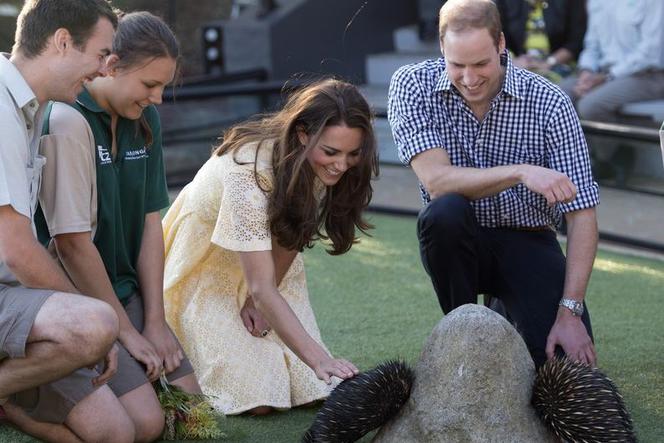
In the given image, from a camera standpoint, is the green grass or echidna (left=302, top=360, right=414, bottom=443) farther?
the green grass

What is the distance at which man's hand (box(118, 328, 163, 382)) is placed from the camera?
3.85m

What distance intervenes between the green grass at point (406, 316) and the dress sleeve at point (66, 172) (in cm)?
79

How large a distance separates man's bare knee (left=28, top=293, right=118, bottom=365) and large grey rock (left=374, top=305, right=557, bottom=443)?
0.96m

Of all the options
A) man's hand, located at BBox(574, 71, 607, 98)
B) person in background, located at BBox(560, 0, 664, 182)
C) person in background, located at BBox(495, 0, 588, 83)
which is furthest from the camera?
person in background, located at BBox(495, 0, 588, 83)

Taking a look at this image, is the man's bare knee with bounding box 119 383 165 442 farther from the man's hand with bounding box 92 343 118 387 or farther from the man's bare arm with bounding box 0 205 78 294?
the man's bare arm with bounding box 0 205 78 294

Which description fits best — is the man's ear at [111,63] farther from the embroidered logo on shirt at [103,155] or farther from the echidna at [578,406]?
the echidna at [578,406]

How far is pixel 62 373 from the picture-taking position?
3.43m

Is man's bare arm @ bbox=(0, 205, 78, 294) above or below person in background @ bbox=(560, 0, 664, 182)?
above

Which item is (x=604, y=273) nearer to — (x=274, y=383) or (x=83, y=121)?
(x=274, y=383)

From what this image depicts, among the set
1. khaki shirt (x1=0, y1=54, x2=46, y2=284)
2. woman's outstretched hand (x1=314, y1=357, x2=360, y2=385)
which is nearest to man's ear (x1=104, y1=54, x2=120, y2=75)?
khaki shirt (x1=0, y1=54, x2=46, y2=284)

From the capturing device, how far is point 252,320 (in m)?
4.32

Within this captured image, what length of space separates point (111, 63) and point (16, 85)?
0.44 meters

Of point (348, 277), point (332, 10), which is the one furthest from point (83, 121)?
point (332, 10)

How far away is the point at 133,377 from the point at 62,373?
1.40 feet
